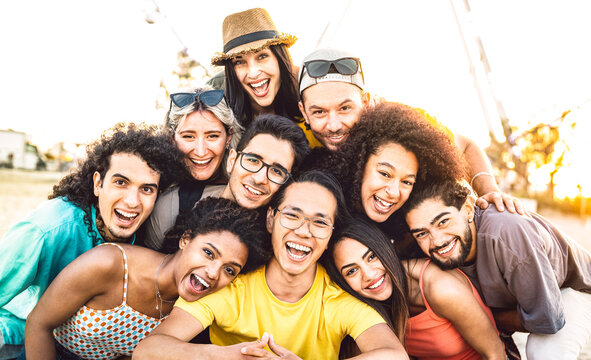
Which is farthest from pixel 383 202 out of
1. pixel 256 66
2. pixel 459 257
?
pixel 256 66

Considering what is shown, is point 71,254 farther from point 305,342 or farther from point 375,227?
point 375,227

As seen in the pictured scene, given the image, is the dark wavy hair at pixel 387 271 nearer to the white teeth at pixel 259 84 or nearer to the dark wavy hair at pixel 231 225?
the dark wavy hair at pixel 231 225

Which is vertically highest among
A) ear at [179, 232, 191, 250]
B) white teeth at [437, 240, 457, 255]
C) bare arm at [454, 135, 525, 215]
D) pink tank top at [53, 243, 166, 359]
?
ear at [179, 232, 191, 250]

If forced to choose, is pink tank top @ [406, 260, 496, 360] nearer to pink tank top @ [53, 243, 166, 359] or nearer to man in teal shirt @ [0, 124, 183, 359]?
pink tank top @ [53, 243, 166, 359]

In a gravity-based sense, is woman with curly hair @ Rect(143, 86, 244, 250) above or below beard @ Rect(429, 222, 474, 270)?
above

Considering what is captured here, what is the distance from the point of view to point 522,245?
3271 millimetres

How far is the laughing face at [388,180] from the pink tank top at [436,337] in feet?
1.89

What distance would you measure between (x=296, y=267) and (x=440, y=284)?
1.14 m

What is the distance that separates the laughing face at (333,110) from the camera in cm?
397

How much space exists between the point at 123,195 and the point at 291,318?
1.66 meters

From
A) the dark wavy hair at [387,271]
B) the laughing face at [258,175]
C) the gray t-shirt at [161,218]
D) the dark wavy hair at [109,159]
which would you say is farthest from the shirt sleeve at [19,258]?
the dark wavy hair at [387,271]

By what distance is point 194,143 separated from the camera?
402 cm

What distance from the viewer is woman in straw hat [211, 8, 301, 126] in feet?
14.9

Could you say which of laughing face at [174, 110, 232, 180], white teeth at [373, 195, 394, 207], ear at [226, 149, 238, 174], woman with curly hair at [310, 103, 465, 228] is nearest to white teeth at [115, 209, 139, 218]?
laughing face at [174, 110, 232, 180]
